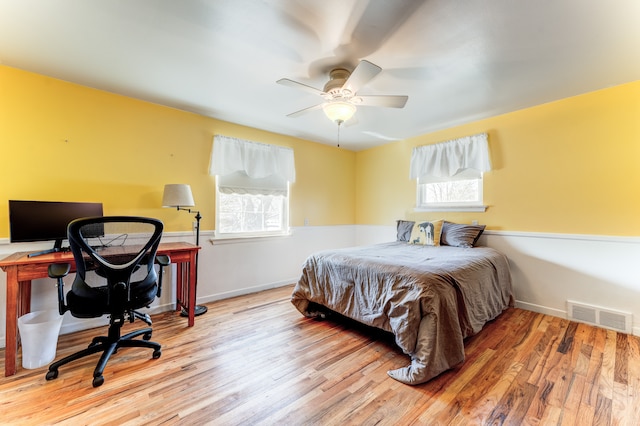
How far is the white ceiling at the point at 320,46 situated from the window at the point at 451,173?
73 cm

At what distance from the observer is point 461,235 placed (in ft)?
10.8

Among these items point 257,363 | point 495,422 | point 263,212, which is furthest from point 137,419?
point 263,212

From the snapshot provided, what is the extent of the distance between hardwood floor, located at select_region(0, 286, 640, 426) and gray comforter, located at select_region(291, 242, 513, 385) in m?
0.21

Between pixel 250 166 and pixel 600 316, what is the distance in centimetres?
415

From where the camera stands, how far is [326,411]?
5.03 feet

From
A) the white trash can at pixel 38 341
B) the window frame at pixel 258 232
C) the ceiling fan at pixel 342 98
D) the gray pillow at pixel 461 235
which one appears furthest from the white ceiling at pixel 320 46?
the white trash can at pixel 38 341

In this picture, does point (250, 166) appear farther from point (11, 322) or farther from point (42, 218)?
point (11, 322)

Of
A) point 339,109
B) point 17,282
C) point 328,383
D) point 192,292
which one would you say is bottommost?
point 328,383

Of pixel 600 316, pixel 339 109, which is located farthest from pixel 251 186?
pixel 600 316

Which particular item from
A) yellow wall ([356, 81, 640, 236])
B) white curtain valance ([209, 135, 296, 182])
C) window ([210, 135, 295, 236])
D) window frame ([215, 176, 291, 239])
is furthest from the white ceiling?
window frame ([215, 176, 291, 239])

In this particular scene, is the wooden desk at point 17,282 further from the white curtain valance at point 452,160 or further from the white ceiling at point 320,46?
the white curtain valance at point 452,160

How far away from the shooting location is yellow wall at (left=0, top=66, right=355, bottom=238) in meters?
2.29

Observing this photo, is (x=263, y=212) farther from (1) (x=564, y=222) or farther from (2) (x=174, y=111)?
(1) (x=564, y=222)

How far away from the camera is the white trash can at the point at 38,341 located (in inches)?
74.6
